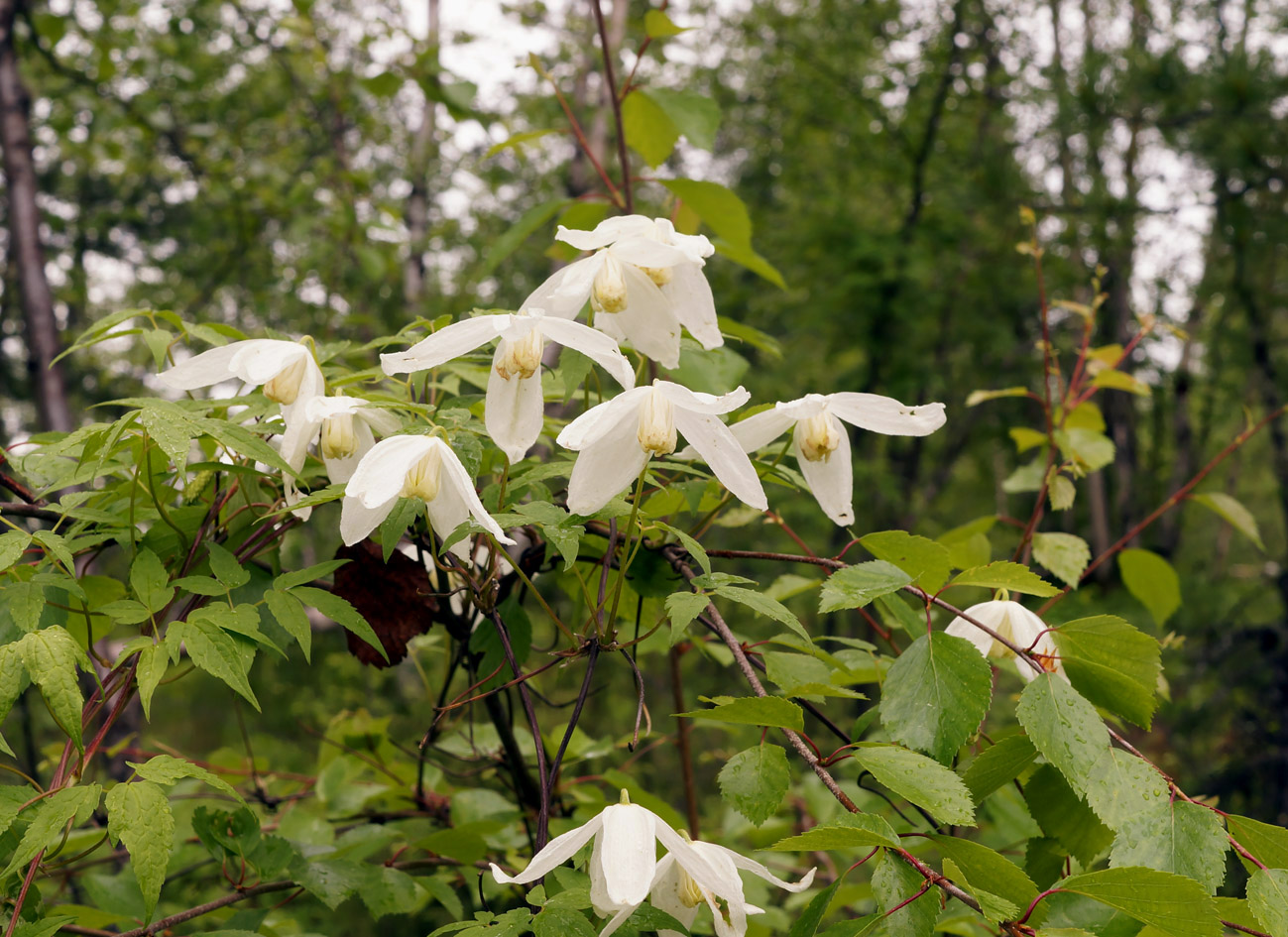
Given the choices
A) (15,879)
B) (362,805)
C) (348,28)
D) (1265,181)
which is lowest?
(362,805)

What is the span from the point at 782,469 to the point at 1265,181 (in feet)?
15.4

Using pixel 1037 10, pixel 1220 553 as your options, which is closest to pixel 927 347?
pixel 1037 10

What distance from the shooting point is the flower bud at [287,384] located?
2.34ft

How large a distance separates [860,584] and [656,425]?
20 centimetres

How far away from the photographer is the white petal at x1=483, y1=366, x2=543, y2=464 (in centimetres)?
69

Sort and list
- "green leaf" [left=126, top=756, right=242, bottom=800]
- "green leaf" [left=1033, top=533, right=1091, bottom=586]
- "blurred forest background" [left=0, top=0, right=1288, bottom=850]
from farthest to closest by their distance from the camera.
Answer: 1. "blurred forest background" [left=0, top=0, right=1288, bottom=850]
2. "green leaf" [left=1033, top=533, right=1091, bottom=586]
3. "green leaf" [left=126, top=756, right=242, bottom=800]

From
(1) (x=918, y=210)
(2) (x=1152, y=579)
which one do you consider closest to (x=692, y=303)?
(2) (x=1152, y=579)

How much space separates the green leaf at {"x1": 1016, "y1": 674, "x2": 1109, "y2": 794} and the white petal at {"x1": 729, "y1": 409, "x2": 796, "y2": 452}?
280mm

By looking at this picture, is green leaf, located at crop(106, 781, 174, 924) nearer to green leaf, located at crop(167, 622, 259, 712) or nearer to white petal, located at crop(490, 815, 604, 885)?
green leaf, located at crop(167, 622, 259, 712)

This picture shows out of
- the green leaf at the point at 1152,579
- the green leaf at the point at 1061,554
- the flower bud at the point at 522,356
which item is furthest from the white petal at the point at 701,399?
the green leaf at the point at 1152,579

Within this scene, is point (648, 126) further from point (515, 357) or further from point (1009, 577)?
point (1009, 577)

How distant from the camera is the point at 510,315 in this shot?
67 cm

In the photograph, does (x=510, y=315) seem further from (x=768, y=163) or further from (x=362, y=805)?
(x=768, y=163)

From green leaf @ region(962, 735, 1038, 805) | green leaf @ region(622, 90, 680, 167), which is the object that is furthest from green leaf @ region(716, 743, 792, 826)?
green leaf @ region(622, 90, 680, 167)
